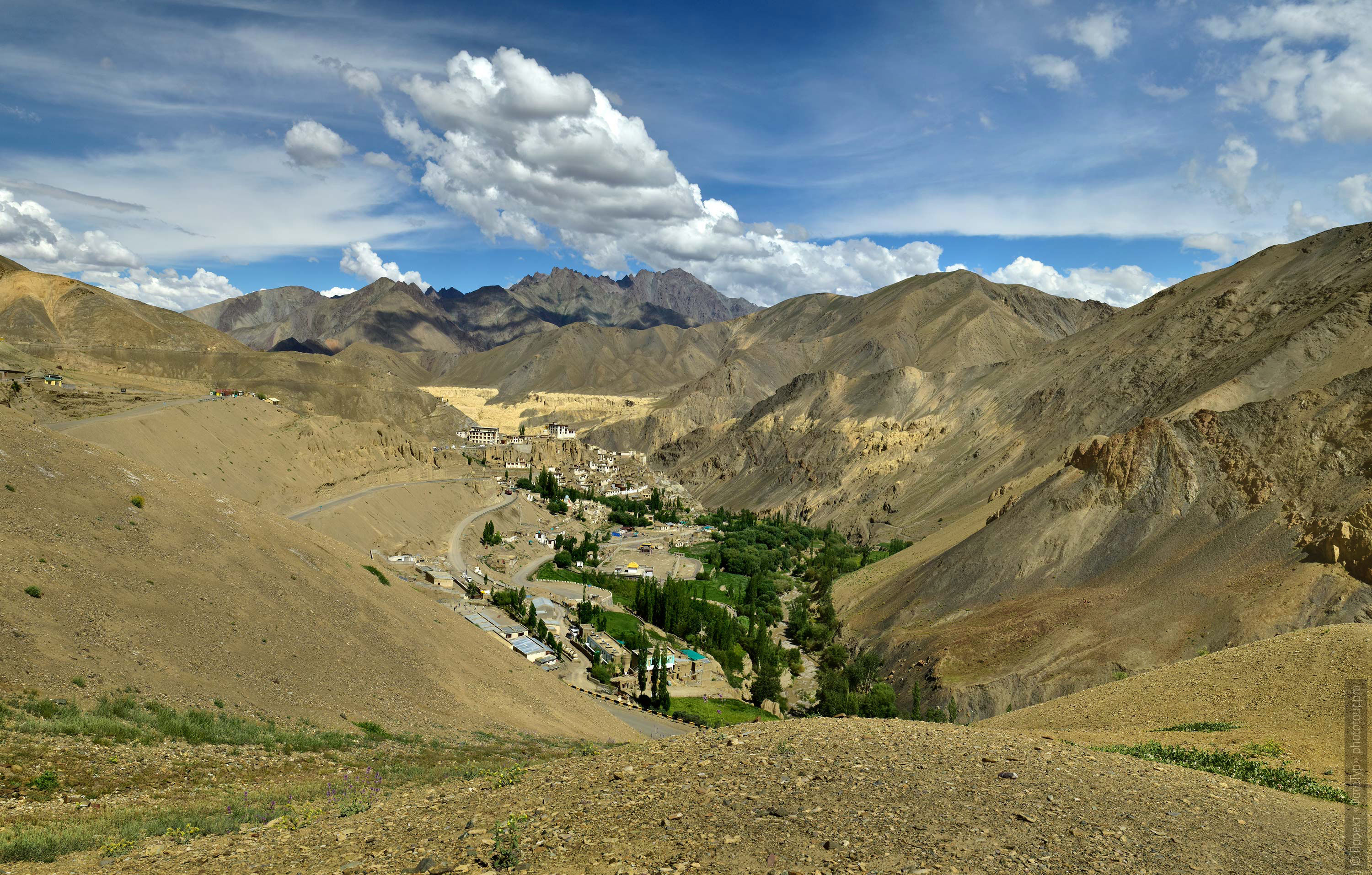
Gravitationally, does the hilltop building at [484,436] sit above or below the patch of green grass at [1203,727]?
above

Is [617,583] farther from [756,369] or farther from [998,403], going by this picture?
[756,369]

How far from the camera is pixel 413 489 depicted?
79.5 meters

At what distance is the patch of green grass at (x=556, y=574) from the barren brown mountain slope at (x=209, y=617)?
3958 centimetres

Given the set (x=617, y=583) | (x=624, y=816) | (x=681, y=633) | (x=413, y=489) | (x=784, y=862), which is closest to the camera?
(x=784, y=862)

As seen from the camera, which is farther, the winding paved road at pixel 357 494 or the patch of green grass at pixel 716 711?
the winding paved road at pixel 357 494

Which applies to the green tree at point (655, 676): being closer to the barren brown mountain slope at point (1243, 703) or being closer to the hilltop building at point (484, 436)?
the barren brown mountain slope at point (1243, 703)

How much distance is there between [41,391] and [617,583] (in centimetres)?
5381

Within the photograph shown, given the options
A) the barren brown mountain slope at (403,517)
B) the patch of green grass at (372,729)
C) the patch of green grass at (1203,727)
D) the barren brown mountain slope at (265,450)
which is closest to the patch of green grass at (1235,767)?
the patch of green grass at (1203,727)

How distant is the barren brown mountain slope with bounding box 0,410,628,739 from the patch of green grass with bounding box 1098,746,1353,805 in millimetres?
18926

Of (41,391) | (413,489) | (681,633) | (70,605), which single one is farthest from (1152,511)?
(41,391)

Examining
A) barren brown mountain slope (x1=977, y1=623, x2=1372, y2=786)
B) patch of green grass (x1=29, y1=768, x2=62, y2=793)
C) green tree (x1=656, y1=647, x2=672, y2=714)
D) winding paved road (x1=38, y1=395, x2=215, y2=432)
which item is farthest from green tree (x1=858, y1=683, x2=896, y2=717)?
winding paved road (x1=38, y1=395, x2=215, y2=432)

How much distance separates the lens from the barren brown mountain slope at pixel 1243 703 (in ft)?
56.4

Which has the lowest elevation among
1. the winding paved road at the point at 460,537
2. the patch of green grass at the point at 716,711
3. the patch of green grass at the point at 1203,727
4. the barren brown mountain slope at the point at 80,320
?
the patch of green grass at the point at 716,711

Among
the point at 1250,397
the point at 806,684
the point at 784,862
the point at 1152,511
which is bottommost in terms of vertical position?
the point at 806,684
